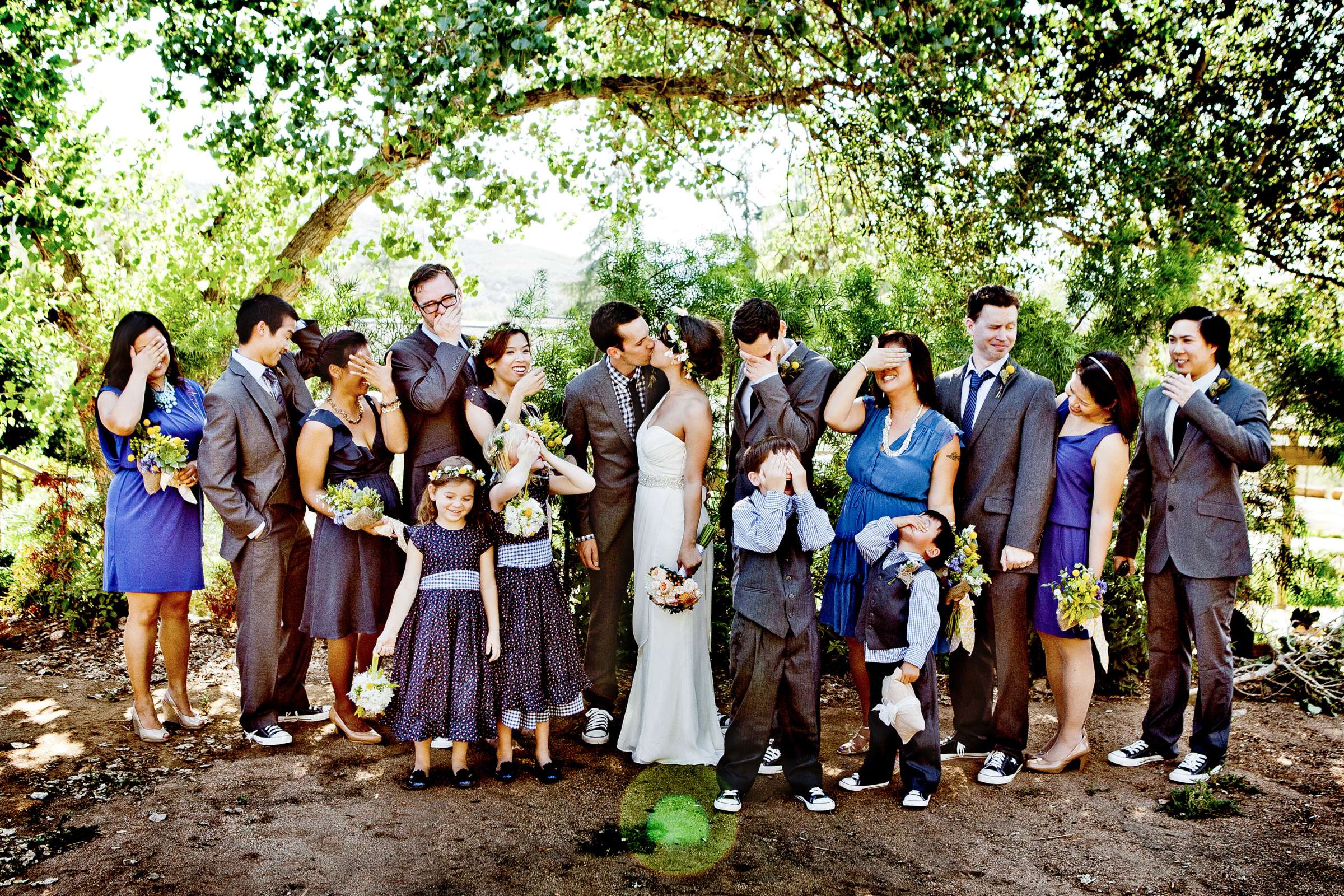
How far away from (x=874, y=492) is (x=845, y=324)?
170 cm

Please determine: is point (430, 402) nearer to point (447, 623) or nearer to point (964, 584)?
point (447, 623)

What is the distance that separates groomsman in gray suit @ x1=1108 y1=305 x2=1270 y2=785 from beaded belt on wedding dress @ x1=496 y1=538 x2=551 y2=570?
2.94 metres

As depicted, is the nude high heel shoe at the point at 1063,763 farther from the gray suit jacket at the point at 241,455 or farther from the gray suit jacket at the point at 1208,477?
the gray suit jacket at the point at 241,455

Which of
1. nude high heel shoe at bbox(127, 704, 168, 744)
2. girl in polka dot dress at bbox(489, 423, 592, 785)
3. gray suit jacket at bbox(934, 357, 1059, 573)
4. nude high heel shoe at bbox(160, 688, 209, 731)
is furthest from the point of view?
nude high heel shoe at bbox(160, 688, 209, 731)

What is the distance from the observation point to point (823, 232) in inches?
344

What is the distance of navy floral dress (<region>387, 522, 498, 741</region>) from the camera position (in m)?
4.07

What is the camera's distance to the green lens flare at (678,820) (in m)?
3.58

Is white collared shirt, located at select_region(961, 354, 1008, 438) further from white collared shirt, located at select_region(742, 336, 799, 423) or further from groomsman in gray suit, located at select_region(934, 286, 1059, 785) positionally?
white collared shirt, located at select_region(742, 336, 799, 423)

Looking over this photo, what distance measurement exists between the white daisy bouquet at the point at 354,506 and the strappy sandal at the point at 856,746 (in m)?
2.56

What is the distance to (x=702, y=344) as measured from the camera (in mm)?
4453

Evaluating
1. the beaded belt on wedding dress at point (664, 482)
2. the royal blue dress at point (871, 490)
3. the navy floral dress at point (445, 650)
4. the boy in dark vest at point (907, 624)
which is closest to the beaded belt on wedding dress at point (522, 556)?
the navy floral dress at point (445, 650)

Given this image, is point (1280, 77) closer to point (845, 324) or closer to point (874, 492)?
point (845, 324)

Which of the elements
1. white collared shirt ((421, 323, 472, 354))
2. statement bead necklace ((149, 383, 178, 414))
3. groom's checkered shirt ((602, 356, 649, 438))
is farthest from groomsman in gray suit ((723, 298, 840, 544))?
statement bead necklace ((149, 383, 178, 414))

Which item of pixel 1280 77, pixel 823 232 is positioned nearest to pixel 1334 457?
pixel 1280 77
